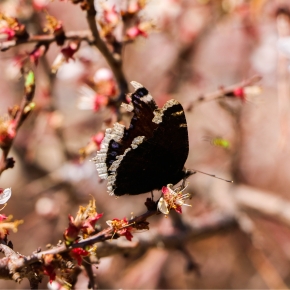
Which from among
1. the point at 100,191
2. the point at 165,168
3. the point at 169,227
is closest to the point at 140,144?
the point at 165,168

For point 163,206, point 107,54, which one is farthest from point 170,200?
point 107,54

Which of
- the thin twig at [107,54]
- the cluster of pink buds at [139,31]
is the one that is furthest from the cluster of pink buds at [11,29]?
the cluster of pink buds at [139,31]

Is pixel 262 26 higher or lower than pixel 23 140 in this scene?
higher

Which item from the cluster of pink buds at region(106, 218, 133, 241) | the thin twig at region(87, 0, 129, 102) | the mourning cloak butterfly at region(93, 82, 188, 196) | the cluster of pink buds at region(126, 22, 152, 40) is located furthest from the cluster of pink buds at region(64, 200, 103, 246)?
the cluster of pink buds at region(126, 22, 152, 40)

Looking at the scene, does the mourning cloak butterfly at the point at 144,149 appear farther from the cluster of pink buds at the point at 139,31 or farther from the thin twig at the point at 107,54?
the cluster of pink buds at the point at 139,31

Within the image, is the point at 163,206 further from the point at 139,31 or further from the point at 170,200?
the point at 139,31

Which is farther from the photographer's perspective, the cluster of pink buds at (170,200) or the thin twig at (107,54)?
the thin twig at (107,54)

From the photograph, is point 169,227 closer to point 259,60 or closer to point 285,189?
point 259,60
